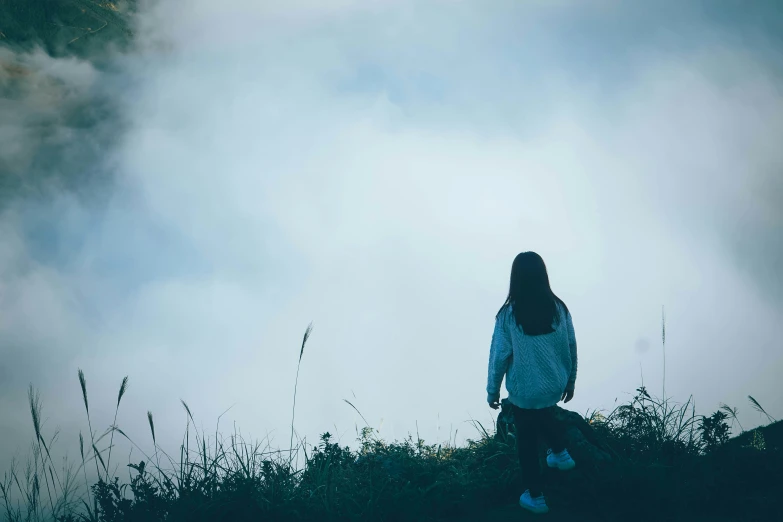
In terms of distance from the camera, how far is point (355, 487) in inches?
127

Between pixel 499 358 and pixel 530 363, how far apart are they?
0.69ft

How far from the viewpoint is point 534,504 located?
309cm

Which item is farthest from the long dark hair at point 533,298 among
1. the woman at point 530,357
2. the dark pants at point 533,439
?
the dark pants at point 533,439

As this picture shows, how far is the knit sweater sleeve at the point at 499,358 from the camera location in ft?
11.0

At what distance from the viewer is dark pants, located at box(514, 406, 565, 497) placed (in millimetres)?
3154

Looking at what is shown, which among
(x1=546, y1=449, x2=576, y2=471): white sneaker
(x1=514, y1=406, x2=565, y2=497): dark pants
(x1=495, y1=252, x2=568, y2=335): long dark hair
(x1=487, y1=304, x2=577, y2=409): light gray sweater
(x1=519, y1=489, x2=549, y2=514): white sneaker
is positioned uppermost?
(x1=495, y1=252, x2=568, y2=335): long dark hair

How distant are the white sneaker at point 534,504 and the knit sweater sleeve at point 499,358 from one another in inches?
24.9

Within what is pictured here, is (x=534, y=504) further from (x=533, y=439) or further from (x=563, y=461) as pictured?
(x=563, y=461)

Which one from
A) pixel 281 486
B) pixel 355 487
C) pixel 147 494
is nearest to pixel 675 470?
pixel 355 487

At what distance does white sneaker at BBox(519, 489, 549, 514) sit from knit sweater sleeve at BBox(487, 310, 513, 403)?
0.63 m

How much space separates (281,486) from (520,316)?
76.2 inches

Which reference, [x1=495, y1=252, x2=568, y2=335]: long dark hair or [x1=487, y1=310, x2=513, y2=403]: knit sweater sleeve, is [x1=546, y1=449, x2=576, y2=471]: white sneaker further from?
[x1=495, y1=252, x2=568, y2=335]: long dark hair

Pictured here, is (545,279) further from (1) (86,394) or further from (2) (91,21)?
(2) (91,21)

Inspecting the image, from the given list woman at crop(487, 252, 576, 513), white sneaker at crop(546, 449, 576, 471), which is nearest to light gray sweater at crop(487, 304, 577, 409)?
woman at crop(487, 252, 576, 513)
